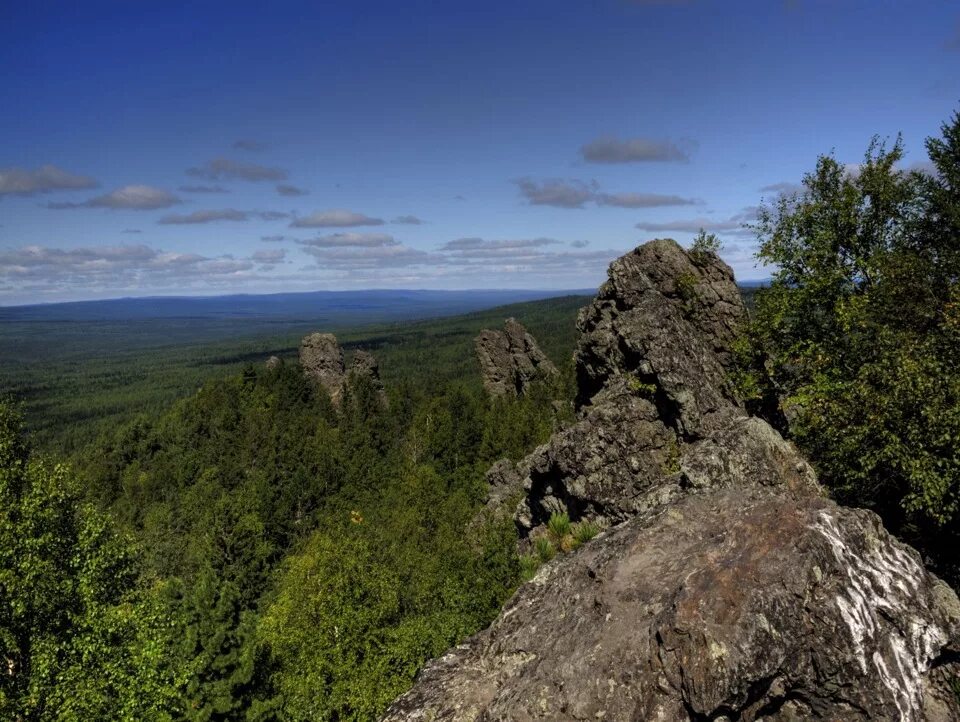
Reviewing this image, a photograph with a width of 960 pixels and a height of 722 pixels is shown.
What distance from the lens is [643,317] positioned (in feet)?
101

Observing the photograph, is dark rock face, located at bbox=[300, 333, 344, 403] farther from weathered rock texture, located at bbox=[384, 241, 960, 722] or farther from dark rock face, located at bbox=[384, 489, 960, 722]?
dark rock face, located at bbox=[384, 489, 960, 722]

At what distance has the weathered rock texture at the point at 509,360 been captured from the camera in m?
109

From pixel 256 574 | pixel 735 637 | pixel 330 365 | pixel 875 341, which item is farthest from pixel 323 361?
pixel 735 637

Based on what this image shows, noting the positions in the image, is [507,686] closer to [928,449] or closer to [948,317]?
[928,449]

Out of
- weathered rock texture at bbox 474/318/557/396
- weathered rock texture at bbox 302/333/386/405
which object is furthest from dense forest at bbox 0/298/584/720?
weathered rock texture at bbox 302/333/386/405

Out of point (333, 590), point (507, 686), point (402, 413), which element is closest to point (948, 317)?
point (507, 686)

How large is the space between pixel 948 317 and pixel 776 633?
16848 mm

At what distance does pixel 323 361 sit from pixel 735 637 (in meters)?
116

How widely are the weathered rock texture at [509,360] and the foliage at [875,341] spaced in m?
80.4

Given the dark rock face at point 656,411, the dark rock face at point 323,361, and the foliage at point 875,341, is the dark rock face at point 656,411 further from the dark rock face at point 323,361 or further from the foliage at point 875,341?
the dark rock face at point 323,361

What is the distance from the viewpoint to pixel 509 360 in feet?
365

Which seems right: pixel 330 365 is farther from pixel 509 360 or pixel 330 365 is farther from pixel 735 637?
pixel 735 637

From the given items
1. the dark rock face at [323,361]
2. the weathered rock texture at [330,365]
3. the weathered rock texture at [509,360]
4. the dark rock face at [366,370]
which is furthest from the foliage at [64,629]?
the dark rock face at [323,361]

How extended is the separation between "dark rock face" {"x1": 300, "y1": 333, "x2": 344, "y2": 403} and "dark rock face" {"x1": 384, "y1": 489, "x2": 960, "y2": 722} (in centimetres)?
10776
